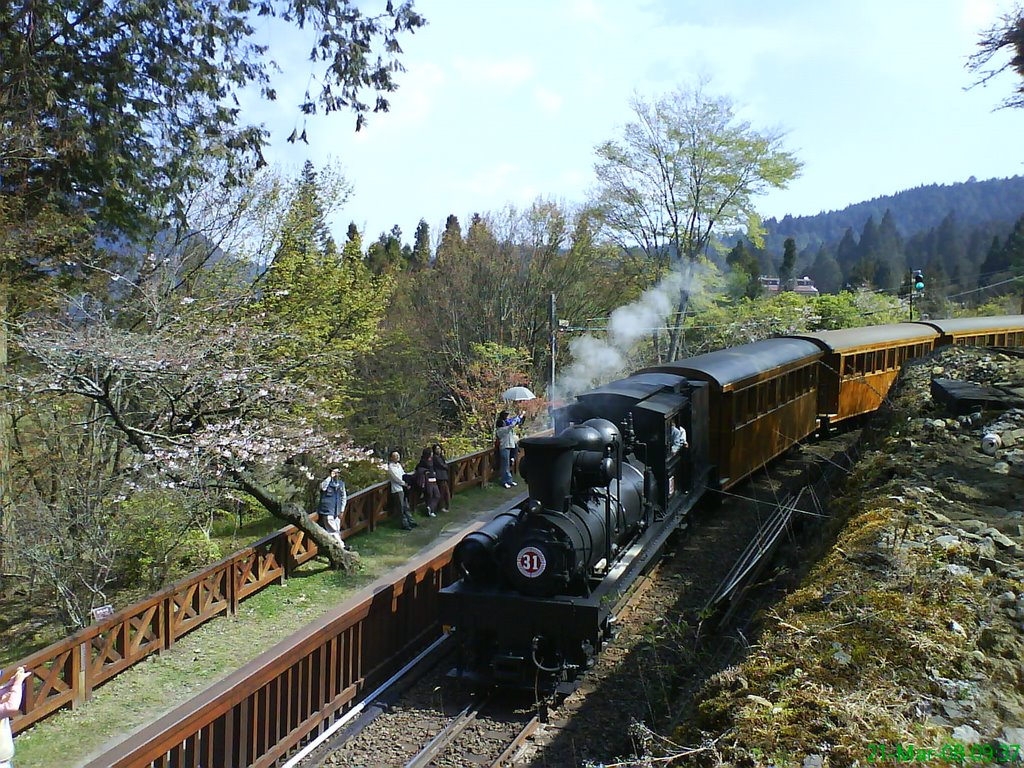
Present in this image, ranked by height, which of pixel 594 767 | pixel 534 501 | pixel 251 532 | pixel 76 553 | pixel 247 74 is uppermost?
pixel 247 74

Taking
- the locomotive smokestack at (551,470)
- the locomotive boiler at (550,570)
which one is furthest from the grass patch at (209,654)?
the locomotive smokestack at (551,470)

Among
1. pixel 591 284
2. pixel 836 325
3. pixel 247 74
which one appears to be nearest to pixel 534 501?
pixel 247 74

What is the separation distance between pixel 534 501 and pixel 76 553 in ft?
25.9

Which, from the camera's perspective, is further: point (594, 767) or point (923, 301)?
point (923, 301)

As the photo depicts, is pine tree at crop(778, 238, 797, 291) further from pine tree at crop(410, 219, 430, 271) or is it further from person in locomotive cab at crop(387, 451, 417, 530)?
person in locomotive cab at crop(387, 451, 417, 530)

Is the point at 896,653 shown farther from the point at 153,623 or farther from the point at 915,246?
the point at 915,246

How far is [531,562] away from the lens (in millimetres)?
7480

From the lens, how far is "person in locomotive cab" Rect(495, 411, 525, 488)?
1748cm

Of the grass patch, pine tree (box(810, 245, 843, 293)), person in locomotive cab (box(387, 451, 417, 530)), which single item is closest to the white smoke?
person in locomotive cab (box(387, 451, 417, 530))

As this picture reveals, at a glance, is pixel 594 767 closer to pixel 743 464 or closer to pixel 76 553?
pixel 743 464

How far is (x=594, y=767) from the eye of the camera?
4641 millimetres

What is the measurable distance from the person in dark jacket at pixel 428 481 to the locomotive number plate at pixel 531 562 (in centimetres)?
800

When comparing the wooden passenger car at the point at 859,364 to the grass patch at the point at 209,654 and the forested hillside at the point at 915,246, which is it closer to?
the grass patch at the point at 209,654

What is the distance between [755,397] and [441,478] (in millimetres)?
6334
